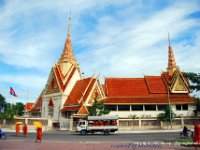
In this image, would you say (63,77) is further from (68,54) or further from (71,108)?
(71,108)

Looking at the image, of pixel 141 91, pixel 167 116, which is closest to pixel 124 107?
pixel 141 91

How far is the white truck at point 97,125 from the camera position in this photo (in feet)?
92.3

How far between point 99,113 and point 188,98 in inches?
623

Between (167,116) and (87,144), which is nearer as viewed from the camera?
(87,144)

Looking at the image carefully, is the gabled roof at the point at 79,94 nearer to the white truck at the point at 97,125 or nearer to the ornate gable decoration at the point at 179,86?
the white truck at the point at 97,125

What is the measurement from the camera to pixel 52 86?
1855 inches

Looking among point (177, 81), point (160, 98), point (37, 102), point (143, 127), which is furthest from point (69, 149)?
point (37, 102)

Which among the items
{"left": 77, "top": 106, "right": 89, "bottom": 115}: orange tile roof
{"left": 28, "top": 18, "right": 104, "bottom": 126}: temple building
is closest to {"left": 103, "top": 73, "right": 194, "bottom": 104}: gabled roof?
{"left": 28, "top": 18, "right": 104, "bottom": 126}: temple building

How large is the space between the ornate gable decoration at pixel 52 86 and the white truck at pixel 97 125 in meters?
17.2

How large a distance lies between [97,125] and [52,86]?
20.9 metres

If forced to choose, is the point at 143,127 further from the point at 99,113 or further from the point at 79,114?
the point at 79,114

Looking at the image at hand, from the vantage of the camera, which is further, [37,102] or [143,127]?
[37,102]

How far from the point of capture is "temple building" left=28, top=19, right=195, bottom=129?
39.8m

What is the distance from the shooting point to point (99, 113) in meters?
35.4
